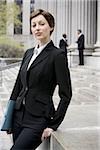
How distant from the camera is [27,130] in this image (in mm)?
3477

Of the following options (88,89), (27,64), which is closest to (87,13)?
(88,89)

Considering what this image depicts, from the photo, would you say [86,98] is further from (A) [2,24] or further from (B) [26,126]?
(A) [2,24]

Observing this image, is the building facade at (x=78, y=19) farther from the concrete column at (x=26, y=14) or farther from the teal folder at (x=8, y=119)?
the concrete column at (x=26, y=14)

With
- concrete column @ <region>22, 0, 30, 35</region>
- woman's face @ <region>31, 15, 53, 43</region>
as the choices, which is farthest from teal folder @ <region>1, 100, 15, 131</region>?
concrete column @ <region>22, 0, 30, 35</region>

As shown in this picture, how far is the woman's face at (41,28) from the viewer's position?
3.56 meters

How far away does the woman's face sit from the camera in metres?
3.56

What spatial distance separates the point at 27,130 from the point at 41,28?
2.71 ft

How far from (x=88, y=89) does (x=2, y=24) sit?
151 ft

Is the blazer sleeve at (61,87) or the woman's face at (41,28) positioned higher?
the woman's face at (41,28)

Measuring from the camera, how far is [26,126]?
11.5ft

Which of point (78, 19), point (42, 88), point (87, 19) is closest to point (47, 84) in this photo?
point (42, 88)

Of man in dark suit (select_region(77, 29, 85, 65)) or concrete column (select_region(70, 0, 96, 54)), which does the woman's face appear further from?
concrete column (select_region(70, 0, 96, 54))

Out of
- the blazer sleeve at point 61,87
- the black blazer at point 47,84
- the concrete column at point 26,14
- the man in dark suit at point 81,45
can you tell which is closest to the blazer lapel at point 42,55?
the black blazer at point 47,84

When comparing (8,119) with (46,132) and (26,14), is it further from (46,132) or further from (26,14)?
(26,14)
